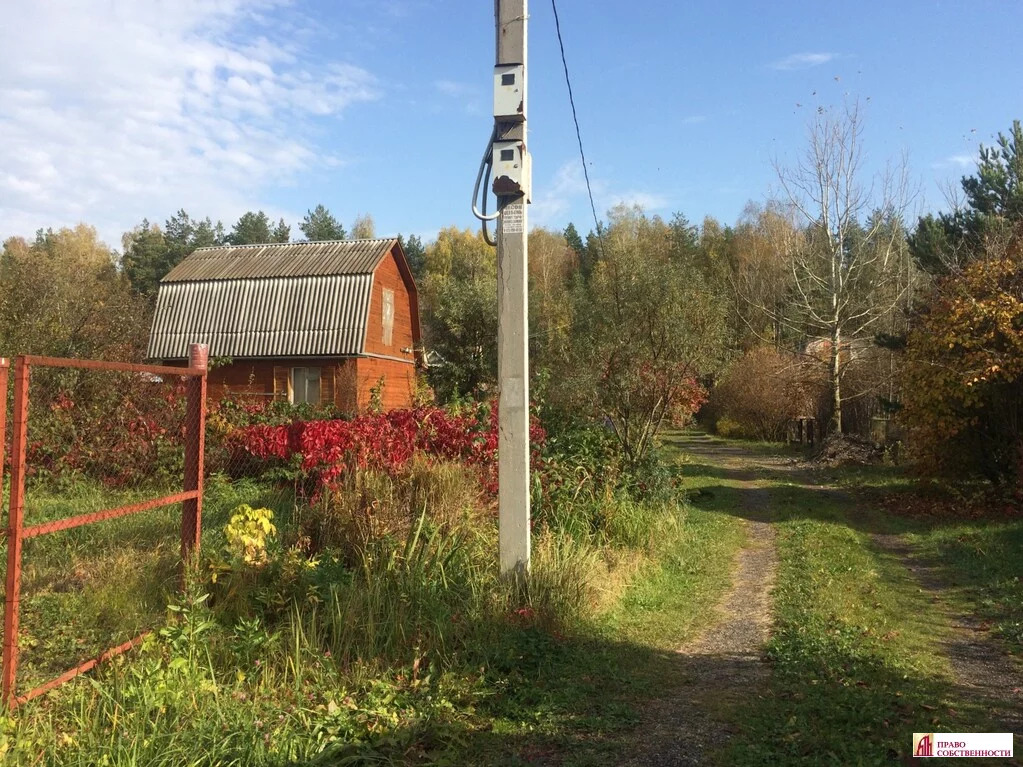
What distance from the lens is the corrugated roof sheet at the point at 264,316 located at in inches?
973

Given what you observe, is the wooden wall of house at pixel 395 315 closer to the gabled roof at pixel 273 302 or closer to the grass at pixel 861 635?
the gabled roof at pixel 273 302

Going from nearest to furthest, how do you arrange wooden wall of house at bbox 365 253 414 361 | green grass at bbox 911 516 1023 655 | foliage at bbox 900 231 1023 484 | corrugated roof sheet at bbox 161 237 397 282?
green grass at bbox 911 516 1023 655 → foliage at bbox 900 231 1023 484 → wooden wall of house at bbox 365 253 414 361 → corrugated roof sheet at bbox 161 237 397 282

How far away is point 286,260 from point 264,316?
8.17 feet

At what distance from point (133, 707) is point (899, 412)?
14.8 meters

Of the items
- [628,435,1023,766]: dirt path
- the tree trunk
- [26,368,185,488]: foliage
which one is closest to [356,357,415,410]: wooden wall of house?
[26,368,185,488]: foliage

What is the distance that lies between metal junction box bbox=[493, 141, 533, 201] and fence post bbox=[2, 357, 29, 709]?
148 inches

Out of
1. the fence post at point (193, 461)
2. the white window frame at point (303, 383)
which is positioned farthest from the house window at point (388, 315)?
the fence post at point (193, 461)

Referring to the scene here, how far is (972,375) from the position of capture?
1285 centimetres

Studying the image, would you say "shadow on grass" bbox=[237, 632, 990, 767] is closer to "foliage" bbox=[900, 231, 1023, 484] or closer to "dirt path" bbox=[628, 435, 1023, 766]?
"dirt path" bbox=[628, 435, 1023, 766]

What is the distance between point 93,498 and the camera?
9.37m

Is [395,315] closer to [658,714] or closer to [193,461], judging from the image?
[193,461]

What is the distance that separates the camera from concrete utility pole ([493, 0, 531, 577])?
6355 mm

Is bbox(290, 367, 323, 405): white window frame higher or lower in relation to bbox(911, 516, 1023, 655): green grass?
higher

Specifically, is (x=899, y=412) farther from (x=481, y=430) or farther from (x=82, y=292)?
(x=82, y=292)
